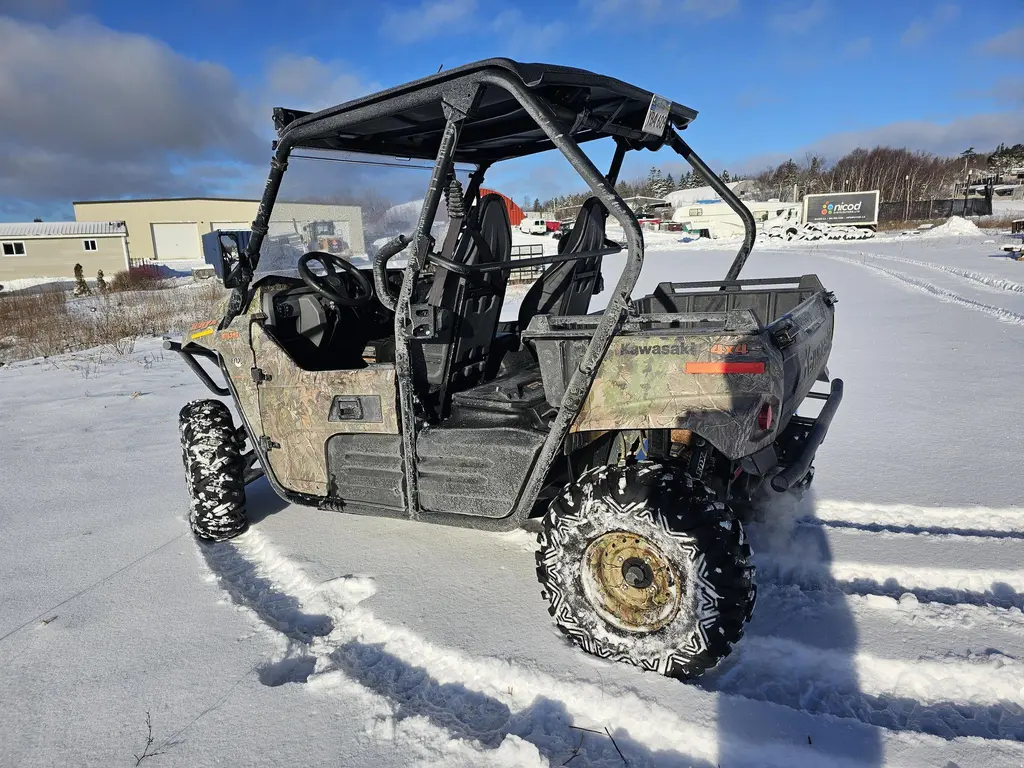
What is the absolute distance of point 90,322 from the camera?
1441 centimetres

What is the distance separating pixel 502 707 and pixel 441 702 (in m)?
0.22

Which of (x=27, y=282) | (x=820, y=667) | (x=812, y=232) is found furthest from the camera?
(x=27, y=282)

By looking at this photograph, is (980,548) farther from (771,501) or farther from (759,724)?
(759,724)

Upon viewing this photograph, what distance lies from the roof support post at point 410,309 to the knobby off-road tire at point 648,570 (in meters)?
0.80

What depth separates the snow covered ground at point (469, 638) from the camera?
6.85 ft

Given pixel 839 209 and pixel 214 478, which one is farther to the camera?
pixel 839 209

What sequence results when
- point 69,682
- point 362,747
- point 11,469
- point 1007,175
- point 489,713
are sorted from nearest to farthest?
1. point 362,747
2. point 489,713
3. point 69,682
4. point 11,469
5. point 1007,175

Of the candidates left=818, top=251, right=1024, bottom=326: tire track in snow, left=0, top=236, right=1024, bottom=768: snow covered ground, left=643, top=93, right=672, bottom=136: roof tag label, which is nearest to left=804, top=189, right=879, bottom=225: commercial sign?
left=818, top=251, right=1024, bottom=326: tire track in snow

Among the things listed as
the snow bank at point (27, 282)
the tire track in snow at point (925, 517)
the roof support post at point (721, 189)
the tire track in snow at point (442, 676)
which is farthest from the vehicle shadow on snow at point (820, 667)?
the snow bank at point (27, 282)

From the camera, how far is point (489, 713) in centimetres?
223

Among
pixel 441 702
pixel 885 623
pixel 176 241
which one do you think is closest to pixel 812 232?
pixel 885 623

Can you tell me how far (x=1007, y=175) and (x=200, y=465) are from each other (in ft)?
312

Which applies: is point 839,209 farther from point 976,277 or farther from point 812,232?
point 976,277

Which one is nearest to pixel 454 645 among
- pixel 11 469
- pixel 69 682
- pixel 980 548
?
pixel 69 682
